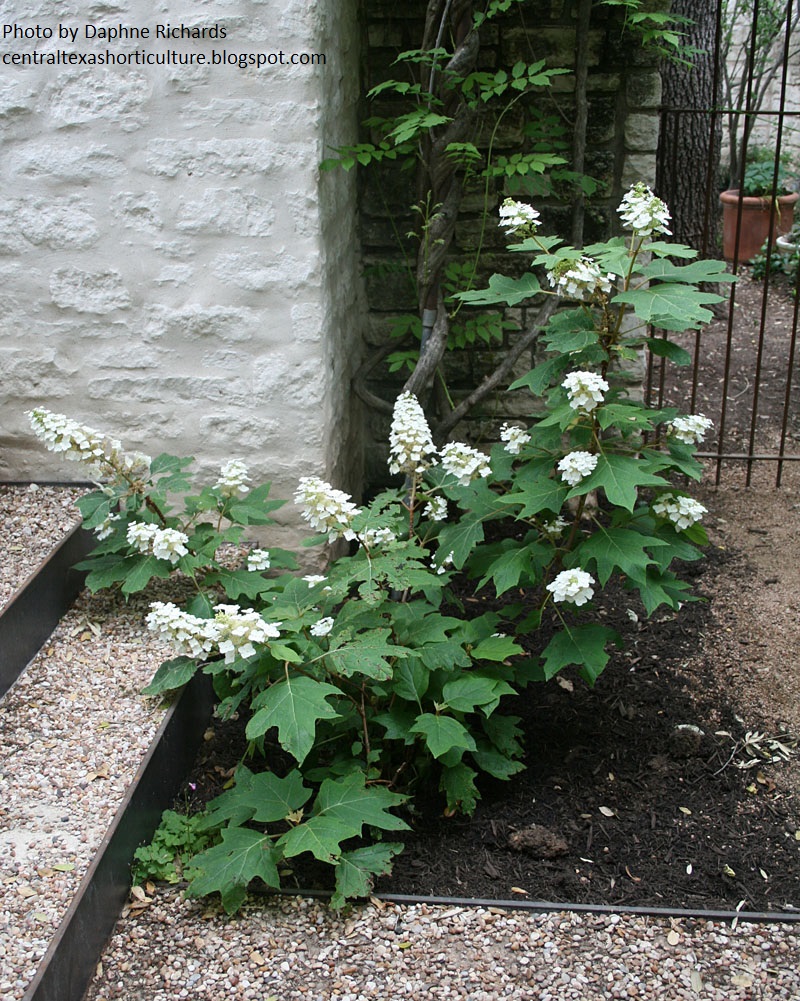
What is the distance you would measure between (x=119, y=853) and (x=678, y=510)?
1680 millimetres

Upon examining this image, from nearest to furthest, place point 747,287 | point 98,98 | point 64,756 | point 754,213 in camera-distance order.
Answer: point 64,756
point 98,98
point 747,287
point 754,213

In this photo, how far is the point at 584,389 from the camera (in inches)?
102

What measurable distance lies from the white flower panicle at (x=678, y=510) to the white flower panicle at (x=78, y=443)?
161 centimetres

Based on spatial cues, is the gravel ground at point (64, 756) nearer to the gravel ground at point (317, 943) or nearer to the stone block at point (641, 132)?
the gravel ground at point (317, 943)

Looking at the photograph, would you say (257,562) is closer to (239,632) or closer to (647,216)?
(239,632)

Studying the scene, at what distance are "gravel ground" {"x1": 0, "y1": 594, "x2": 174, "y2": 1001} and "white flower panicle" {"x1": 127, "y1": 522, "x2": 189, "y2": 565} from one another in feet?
1.11

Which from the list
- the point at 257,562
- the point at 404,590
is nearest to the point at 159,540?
the point at 257,562

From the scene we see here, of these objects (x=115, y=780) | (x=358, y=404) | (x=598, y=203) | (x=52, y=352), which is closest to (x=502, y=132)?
(x=598, y=203)

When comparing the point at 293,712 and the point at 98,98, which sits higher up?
the point at 98,98

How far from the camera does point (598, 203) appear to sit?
14.0 feet

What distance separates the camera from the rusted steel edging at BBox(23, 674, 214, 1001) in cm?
214

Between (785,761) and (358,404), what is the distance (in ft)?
7.31

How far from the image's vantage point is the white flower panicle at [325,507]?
8.70 feet

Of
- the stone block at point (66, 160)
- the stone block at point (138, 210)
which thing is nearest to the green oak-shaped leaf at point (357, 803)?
the stone block at point (138, 210)
